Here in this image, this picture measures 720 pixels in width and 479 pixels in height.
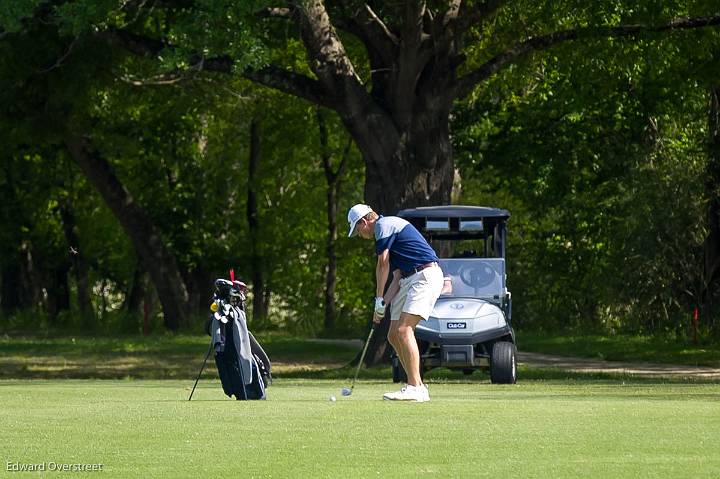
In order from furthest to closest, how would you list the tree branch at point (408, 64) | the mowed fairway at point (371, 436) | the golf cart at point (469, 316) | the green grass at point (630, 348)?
the green grass at point (630, 348) → the tree branch at point (408, 64) → the golf cart at point (469, 316) → the mowed fairway at point (371, 436)

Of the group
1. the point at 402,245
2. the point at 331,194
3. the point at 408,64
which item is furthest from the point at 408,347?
the point at 331,194

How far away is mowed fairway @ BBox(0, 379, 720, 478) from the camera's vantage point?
33.4ft

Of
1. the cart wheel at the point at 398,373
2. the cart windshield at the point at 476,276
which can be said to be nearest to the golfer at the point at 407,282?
the cart wheel at the point at 398,373

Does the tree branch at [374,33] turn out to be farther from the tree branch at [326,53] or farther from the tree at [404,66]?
the tree branch at [326,53]

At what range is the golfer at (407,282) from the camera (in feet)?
54.2

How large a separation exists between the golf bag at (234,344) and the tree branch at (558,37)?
40.0 ft

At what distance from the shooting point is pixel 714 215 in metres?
35.6

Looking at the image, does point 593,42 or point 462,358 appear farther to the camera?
point 593,42

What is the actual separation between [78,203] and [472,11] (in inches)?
1394

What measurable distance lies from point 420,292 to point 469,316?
17.4 ft

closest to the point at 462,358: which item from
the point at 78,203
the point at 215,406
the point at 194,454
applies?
the point at 215,406

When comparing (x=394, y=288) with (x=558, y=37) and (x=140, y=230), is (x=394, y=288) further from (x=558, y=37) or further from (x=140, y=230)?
(x=140, y=230)

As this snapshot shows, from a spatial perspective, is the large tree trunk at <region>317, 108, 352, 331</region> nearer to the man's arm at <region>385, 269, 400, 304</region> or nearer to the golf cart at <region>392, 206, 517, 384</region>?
the golf cart at <region>392, 206, 517, 384</region>

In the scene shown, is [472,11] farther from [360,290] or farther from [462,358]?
[360,290]
